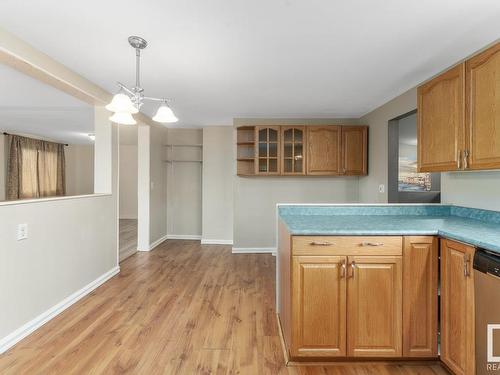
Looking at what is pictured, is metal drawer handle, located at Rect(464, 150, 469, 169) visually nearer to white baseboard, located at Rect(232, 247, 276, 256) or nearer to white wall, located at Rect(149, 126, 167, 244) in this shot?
white baseboard, located at Rect(232, 247, 276, 256)

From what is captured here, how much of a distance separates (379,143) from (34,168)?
7453mm

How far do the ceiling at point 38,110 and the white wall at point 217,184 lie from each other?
2013 mm

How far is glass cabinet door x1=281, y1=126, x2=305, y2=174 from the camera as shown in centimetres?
418

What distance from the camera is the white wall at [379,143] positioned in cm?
321

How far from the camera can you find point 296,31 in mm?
1883

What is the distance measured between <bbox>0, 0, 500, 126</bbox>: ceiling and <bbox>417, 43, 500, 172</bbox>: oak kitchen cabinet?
30cm

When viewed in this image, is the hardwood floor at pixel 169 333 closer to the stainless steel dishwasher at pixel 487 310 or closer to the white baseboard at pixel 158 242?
the stainless steel dishwasher at pixel 487 310

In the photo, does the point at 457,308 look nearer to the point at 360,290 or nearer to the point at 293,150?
the point at 360,290

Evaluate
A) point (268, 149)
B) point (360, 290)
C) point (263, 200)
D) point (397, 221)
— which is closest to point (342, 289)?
point (360, 290)

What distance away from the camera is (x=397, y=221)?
207 centimetres

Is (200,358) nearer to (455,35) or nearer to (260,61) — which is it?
(260,61)

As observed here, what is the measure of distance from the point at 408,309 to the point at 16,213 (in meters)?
2.85

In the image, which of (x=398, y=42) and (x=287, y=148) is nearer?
(x=398, y=42)

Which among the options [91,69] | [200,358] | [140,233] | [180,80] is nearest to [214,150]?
[140,233]
